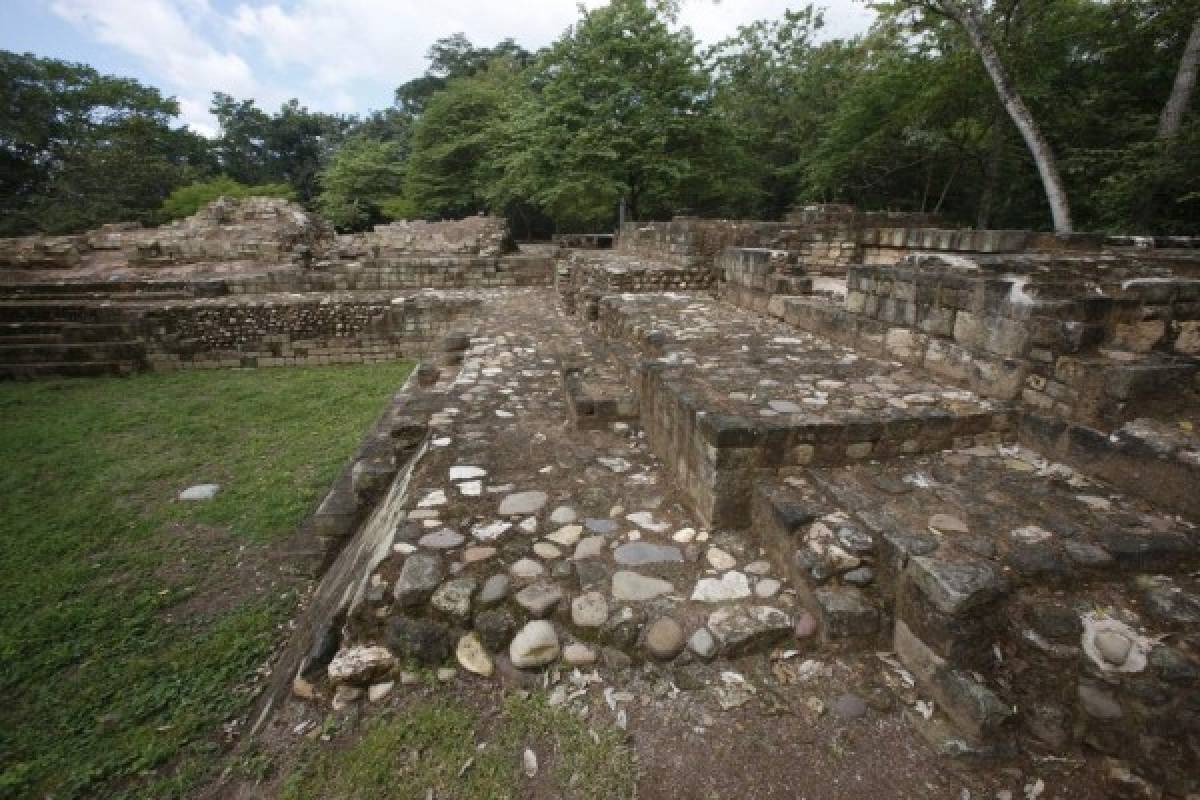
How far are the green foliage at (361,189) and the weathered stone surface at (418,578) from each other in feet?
87.0

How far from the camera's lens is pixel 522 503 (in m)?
2.66

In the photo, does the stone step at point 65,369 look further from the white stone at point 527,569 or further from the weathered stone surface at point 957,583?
the weathered stone surface at point 957,583

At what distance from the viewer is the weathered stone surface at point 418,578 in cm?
201

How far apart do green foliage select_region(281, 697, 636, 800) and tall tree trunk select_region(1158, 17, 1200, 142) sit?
14.5m

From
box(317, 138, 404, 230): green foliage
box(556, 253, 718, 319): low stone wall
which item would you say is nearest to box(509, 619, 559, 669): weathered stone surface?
box(556, 253, 718, 319): low stone wall

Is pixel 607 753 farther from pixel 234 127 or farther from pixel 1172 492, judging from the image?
pixel 234 127

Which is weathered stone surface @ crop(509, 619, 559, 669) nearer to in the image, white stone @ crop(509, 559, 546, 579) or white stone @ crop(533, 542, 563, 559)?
white stone @ crop(509, 559, 546, 579)

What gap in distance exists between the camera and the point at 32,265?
40.1 ft

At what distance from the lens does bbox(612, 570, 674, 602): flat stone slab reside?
2.04 metres

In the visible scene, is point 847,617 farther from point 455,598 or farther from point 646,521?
point 455,598

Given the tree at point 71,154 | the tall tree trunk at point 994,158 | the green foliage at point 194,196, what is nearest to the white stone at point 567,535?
the tall tree trunk at point 994,158

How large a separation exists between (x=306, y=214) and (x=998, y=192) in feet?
73.6

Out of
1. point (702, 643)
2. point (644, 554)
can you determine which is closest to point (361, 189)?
point (644, 554)

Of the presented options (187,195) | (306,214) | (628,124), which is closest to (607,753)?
(628,124)
